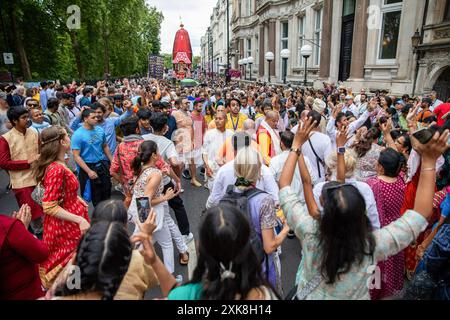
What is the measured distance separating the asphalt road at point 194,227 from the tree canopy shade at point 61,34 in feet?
56.2

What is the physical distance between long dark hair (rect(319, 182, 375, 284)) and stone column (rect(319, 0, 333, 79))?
758 inches

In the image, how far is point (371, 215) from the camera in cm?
257

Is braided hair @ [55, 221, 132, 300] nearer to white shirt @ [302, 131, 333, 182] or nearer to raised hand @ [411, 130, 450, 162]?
raised hand @ [411, 130, 450, 162]

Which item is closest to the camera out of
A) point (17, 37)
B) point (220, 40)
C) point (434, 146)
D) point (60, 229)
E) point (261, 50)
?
point (434, 146)

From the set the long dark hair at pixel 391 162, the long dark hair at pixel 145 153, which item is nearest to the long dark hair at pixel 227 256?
the long dark hair at pixel 145 153

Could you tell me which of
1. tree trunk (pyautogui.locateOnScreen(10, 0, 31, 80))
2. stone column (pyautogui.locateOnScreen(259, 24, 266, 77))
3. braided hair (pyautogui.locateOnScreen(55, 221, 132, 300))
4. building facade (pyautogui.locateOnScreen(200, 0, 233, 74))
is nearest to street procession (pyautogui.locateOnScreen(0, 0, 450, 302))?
braided hair (pyautogui.locateOnScreen(55, 221, 132, 300))

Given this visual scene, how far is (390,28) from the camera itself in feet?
46.1

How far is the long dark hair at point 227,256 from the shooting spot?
135cm

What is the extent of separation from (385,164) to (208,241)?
2.32 metres

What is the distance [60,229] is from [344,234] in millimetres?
2470

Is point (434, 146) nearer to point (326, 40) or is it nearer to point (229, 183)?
point (229, 183)

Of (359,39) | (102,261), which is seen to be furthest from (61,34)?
(102,261)

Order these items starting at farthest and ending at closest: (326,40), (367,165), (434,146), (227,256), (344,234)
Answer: (326,40)
(367,165)
(434,146)
(344,234)
(227,256)
